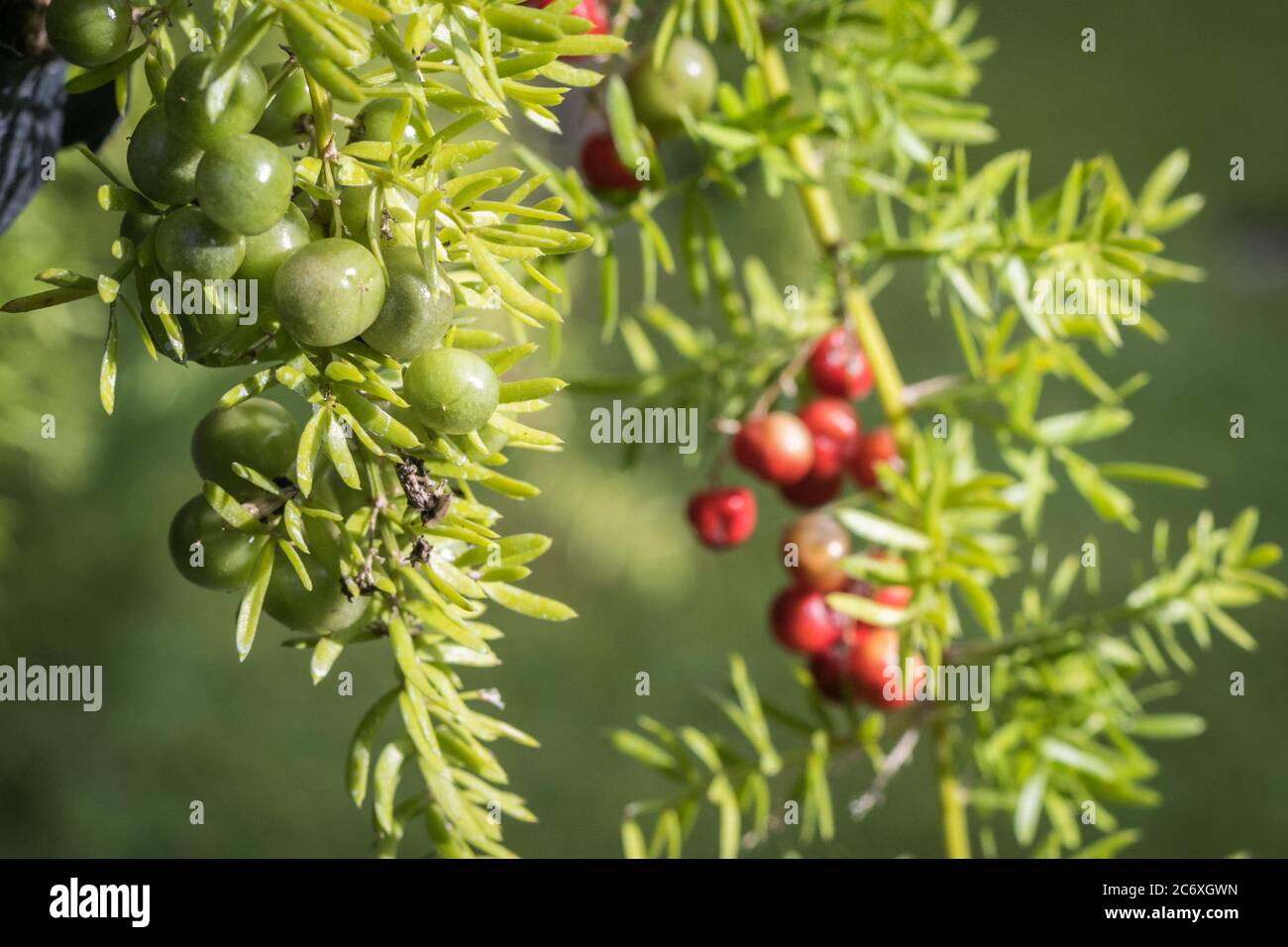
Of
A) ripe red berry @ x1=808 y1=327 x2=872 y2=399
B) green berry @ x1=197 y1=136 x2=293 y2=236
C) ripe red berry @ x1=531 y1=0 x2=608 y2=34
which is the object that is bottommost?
green berry @ x1=197 y1=136 x2=293 y2=236

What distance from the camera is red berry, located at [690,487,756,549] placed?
0.58 m

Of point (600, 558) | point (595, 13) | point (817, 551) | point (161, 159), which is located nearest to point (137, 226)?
point (161, 159)

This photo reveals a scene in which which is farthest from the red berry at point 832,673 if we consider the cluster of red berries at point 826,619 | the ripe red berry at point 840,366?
the ripe red berry at point 840,366

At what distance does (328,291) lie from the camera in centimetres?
21

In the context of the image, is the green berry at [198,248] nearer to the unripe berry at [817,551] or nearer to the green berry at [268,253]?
the green berry at [268,253]

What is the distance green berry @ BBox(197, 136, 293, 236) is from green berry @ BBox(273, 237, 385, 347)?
0.01 metres

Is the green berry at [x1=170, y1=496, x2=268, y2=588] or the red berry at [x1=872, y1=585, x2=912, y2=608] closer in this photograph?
the green berry at [x1=170, y1=496, x2=268, y2=588]

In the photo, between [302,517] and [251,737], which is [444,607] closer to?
[302,517]

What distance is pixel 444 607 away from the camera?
0.83 feet

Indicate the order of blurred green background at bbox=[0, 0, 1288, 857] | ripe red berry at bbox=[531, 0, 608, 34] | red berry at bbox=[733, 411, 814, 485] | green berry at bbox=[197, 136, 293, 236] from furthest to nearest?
blurred green background at bbox=[0, 0, 1288, 857]
red berry at bbox=[733, 411, 814, 485]
ripe red berry at bbox=[531, 0, 608, 34]
green berry at bbox=[197, 136, 293, 236]

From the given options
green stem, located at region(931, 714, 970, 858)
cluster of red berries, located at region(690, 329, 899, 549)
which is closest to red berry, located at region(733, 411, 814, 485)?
cluster of red berries, located at region(690, 329, 899, 549)

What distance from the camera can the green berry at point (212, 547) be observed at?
0.85 ft

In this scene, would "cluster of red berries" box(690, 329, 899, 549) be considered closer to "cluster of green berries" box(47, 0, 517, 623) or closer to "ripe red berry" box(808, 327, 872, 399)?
"ripe red berry" box(808, 327, 872, 399)
